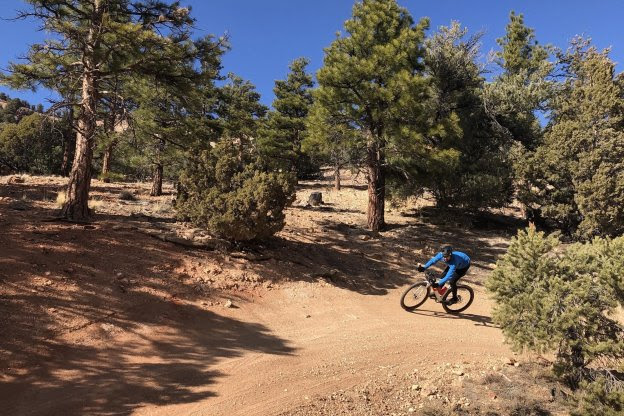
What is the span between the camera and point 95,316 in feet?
24.2

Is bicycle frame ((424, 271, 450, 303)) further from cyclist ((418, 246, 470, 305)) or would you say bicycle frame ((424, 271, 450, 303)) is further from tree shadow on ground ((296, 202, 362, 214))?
tree shadow on ground ((296, 202, 362, 214))

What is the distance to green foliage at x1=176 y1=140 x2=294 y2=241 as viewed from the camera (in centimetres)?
1098

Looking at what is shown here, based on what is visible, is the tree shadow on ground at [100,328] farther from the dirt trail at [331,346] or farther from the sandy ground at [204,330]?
the dirt trail at [331,346]

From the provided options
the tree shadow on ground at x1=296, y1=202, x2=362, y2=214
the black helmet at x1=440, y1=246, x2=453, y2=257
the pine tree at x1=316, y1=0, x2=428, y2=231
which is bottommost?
the black helmet at x1=440, y1=246, x2=453, y2=257

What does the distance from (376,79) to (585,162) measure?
1003 centimetres

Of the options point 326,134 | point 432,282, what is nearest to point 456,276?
point 432,282

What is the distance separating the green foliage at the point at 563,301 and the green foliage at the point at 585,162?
13282 mm

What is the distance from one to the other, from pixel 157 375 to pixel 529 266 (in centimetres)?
601

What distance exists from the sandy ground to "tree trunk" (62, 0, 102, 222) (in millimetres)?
709

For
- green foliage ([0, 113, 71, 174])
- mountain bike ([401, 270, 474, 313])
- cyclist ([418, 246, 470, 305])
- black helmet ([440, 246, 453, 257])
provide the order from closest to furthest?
black helmet ([440, 246, 453, 257])
cyclist ([418, 246, 470, 305])
mountain bike ([401, 270, 474, 313])
green foliage ([0, 113, 71, 174])

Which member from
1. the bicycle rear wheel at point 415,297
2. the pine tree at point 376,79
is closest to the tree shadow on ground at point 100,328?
the bicycle rear wheel at point 415,297

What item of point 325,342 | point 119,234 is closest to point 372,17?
point 119,234

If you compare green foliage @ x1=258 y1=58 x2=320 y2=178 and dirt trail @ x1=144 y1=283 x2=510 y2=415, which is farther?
green foliage @ x1=258 y1=58 x2=320 y2=178

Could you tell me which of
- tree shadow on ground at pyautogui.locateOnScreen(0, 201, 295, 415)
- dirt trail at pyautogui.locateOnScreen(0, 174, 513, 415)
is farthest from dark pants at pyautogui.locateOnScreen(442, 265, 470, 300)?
tree shadow on ground at pyautogui.locateOnScreen(0, 201, 295, 415)
